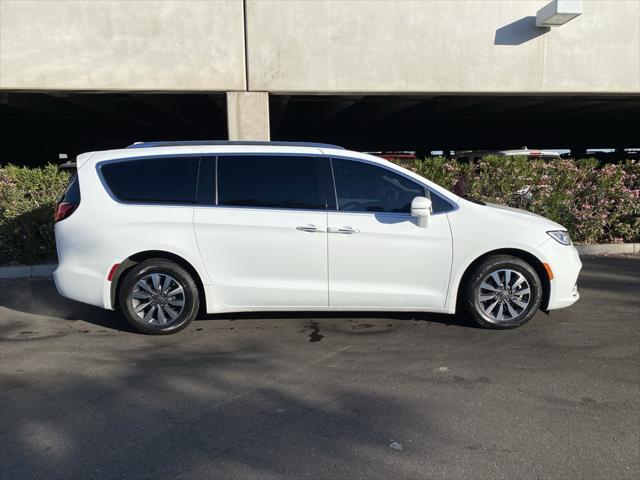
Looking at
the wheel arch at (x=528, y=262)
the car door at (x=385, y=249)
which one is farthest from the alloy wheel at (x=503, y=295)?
the car door at (x=385, y=249)

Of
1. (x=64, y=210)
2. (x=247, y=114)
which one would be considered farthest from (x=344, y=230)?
(x=247, y=114)

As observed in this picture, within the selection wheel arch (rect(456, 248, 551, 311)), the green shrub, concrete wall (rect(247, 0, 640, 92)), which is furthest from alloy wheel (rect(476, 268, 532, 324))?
the green shrub

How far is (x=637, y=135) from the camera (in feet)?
90.8

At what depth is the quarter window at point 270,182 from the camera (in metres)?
5.07

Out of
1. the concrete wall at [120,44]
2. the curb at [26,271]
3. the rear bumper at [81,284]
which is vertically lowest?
the curb at [26,271]

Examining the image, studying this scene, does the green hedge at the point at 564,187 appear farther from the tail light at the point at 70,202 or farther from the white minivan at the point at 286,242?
the tail light at the point at 70,202

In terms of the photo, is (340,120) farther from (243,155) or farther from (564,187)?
(243,155)

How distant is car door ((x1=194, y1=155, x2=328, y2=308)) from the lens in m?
4.99

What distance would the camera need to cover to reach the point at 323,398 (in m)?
3.83

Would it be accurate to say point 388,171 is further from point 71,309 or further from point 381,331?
point 71,309

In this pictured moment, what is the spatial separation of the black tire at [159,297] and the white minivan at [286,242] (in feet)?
0.03

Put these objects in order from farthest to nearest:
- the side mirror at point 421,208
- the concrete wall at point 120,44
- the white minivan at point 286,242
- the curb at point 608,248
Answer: the curb at point 608,248 → the concrete wall at point 120,44 → the white minivan at point 286,242 → the side mirror at point 421,208

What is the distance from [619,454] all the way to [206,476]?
2.43 m

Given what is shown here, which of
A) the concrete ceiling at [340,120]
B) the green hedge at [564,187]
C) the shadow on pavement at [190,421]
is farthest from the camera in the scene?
A: the concrete ceiling at [340,120]
